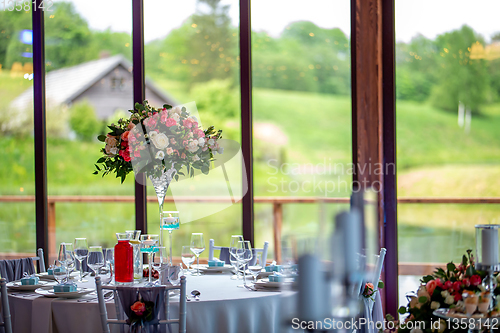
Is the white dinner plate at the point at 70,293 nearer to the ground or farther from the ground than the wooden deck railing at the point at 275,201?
nearer to the ground

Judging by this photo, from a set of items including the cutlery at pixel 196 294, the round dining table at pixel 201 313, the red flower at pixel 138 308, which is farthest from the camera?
the cutlery at pixel 196 294

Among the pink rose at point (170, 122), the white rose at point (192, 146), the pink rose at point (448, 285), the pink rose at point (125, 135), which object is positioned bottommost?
the pink rose at point (448, 285)

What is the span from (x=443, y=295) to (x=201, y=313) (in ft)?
3.35

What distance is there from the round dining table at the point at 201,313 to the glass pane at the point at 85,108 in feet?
5.47

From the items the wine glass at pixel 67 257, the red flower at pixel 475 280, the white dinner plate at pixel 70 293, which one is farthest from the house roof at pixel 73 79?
the red flower at pixel 475 280

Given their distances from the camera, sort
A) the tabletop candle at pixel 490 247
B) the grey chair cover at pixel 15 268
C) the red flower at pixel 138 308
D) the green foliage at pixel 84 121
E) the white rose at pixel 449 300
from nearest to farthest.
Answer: the tabletop candle at pixel 490 247
the white rose at pixel 449 300
the red flower at pixel 138 308
the grey chair cover at pixel 15 268
the green foliage at pixel 84 121

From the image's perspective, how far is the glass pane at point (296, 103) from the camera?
3.64 metres

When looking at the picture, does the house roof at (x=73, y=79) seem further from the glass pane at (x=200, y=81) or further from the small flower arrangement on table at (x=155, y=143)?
the small flower arrangement on table at (x=155, y=143)

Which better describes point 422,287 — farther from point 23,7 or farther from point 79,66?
point 23,7

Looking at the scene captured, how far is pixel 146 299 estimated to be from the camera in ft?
6.14

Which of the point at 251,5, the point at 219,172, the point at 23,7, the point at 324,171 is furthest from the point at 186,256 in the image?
the point at 23,7

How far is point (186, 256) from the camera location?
250 centimetres

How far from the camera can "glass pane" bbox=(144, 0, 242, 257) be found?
12.2 feet

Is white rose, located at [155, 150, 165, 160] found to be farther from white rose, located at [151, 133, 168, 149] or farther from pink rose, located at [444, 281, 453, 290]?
pink rose, located at [444, 281, 453, 290]
